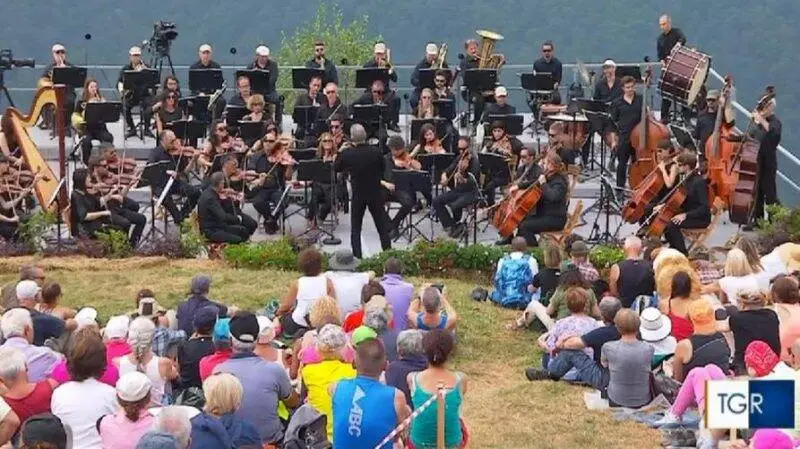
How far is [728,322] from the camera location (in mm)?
12445

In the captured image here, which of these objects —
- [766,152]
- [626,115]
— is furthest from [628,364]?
[626,115]

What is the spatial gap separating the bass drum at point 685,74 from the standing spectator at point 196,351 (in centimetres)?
1123

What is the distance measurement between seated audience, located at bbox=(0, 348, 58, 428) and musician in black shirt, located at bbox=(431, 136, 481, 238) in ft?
33.5

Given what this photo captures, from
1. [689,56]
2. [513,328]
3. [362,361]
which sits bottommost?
[513,328]

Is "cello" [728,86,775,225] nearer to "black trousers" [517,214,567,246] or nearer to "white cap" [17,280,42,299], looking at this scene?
"black trousers" [517,214,567,246]

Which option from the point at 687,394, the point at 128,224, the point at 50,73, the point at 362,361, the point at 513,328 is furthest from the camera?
the point at 50,73

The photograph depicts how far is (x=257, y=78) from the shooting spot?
2180 cm

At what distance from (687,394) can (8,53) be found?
15.4 m

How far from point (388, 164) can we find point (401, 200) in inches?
27.0

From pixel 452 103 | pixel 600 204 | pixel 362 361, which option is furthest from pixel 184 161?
pixel 362 361

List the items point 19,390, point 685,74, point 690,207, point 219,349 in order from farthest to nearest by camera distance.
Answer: point 685,74 < point 690,207 < point 219,349 < point 19,390

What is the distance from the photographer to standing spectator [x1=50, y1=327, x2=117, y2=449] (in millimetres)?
9273

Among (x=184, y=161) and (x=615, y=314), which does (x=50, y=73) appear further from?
(x=615, y=314)

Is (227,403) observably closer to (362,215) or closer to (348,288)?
(348,288)
